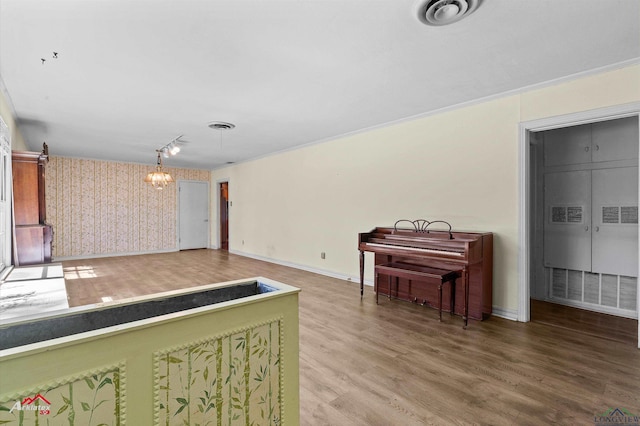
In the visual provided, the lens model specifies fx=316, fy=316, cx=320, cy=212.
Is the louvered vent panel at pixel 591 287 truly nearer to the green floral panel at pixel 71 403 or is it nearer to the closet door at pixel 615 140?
the closet door at pixel 615 140

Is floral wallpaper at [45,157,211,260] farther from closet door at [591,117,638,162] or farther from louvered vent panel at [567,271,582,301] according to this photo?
closet door at [591,117,638,162]

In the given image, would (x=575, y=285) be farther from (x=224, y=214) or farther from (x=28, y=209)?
(x=224, y=214)

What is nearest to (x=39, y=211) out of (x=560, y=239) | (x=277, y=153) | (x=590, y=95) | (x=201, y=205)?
(x=277, y=153)

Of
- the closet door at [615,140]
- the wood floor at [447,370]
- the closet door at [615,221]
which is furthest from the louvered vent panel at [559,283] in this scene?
the closet door at [615,140]

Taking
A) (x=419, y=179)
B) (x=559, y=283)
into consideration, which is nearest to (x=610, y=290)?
(x=559, y=283)

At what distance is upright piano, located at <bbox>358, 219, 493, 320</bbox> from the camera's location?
3.24 metres

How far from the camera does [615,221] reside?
3529 millimetres

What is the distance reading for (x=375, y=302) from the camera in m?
3.99

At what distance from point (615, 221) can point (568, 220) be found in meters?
0.44

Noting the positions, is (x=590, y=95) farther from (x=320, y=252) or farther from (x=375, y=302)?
(x=320, y=252)

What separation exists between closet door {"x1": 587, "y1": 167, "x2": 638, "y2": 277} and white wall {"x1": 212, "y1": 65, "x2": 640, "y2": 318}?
116 centimetres

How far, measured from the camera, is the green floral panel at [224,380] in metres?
1.16

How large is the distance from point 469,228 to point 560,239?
132 cm

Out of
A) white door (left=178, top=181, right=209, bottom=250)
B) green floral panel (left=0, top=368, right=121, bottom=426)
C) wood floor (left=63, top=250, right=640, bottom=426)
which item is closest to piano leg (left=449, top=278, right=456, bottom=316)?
wood floor (left=63, top=250, right=640, bottom=426)
